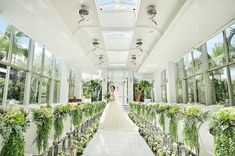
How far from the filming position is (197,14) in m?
4.40

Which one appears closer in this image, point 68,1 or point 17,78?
point 68,1

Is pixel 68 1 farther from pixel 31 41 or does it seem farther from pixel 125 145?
pixel 125 145

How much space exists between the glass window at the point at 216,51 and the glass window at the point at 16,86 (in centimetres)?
672

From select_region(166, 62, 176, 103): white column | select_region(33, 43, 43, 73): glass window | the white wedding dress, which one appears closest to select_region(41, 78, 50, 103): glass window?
select_region(33, 43, 43, 73): glass window

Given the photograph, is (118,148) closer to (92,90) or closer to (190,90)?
(190,90)

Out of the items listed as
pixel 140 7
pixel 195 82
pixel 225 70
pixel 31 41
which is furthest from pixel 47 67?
pixel 225 70

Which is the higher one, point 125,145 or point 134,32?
point 134,32

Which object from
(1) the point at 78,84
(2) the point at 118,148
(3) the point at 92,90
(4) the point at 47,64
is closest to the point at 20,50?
(4) the point at 47,64

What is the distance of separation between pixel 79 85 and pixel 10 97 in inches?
312

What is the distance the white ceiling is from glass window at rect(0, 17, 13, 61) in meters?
0.45

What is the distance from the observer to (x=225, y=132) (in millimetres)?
1752

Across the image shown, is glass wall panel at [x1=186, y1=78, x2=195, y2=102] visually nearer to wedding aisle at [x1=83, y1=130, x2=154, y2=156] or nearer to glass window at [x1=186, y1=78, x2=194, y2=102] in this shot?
glass window at [x1=186, y1=78, x2=194, y2=102]

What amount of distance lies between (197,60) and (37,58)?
6.79 m

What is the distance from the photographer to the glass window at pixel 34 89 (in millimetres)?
7219
